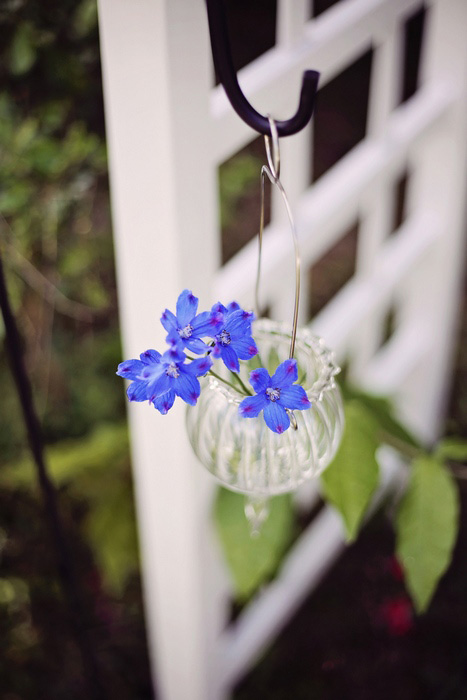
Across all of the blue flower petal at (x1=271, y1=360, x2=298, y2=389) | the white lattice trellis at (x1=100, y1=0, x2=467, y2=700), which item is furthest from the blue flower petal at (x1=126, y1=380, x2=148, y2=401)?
the white lattice trellis at (x1=100, y1=0, x2=467, y2=700)

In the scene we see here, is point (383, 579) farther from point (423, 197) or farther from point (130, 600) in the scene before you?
point (423, 197)

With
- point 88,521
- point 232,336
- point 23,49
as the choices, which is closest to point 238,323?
point 232,336

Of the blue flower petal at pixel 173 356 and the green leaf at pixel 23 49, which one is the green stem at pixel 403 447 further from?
the green leaf at pixel 23 49

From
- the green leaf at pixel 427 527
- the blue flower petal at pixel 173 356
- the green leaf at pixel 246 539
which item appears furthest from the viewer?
the green leaf at pixel 246 539

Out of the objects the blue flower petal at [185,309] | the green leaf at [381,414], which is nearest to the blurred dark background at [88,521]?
the green leaf at [381,414]

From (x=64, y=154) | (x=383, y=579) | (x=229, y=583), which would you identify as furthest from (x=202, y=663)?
(x=64, y=154)

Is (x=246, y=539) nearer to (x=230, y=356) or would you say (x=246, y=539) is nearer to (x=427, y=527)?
(x=427, y=527)
